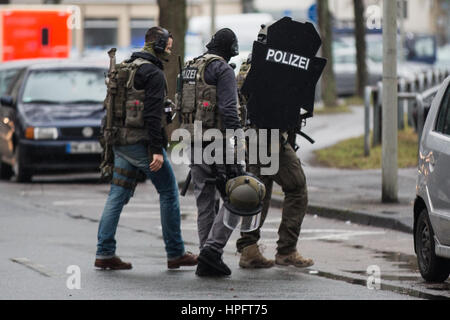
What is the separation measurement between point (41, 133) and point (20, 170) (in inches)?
28.9

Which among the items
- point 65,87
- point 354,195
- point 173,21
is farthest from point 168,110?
point 173,21

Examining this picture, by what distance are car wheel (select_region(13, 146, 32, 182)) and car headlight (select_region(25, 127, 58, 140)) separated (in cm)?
30

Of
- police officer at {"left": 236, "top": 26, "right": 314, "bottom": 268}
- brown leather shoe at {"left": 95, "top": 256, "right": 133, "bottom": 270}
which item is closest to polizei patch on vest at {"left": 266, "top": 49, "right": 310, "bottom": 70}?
police officer at {"left": 236, "top": 26, "right": 314, "bottom": 268}

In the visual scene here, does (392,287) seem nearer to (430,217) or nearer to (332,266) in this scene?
(430,217)

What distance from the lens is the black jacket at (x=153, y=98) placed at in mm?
10188

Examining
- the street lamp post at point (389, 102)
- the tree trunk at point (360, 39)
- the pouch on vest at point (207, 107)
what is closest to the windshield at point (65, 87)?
the street lamp post at point (389, 102)

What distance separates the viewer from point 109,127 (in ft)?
34.2

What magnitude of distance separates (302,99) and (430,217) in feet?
5.51

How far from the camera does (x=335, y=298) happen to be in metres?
8.98

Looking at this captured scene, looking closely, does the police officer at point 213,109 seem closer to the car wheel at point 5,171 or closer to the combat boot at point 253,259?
the combat boot at point 253,259

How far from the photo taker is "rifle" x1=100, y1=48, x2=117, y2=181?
10383 millimetres

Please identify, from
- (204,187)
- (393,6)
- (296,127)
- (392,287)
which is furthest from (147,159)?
(393,6)

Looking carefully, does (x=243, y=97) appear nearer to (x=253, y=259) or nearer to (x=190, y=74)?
(x=190, y=74)

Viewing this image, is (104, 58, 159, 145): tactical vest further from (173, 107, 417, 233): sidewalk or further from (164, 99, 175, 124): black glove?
(173, 107, 417, 233): sidewalk
